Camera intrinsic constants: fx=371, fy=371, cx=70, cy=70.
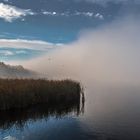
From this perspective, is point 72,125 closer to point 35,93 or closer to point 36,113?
point 36,113

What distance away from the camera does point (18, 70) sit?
146 meters

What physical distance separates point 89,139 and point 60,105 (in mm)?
12132

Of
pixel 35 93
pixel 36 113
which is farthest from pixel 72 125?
pixel 35 93

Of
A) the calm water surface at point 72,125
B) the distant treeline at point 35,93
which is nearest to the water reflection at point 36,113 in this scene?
the calm water surface at point 72,125

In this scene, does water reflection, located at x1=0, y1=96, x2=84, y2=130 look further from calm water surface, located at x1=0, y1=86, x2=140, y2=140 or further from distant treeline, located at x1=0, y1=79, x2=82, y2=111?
distant treeline, located at x1=0, y1=79, x2=82, y2=111

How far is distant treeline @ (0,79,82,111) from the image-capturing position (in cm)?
3124

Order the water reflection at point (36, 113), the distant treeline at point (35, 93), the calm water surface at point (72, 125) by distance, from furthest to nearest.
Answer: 1. the distant treeline at point (35, 93)
2. the water reflection at point (36, 113)
3. the calm water surface at point (72, 125)

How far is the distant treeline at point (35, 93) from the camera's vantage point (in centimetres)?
3124

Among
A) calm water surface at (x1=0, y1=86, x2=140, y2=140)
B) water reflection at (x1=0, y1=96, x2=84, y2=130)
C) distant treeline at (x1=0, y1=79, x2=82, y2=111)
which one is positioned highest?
distant treeline at (x1=0, y1=79, x2=82, y2=111)

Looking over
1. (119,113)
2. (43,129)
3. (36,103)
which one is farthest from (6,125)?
(119,113)

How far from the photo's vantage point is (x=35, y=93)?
1394 inches

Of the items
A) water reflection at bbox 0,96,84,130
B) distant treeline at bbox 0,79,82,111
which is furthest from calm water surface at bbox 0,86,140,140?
distant treeline at bbox 0,79,82,111

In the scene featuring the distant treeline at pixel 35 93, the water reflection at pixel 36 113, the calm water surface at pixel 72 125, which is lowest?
the calm water surface at pixel 72 125

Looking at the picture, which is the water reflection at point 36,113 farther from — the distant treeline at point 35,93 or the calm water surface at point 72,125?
the distant treeline at point 35,93
